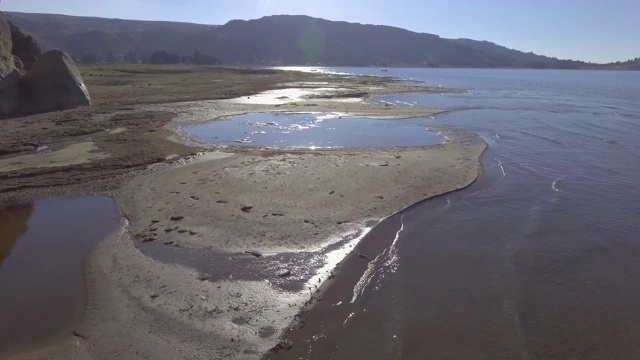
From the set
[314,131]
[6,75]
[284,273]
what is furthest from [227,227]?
[6,75]

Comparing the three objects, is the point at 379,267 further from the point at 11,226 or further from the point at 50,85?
the point at 50,85

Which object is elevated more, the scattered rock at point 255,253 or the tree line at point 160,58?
the scattered rock at point 255,253

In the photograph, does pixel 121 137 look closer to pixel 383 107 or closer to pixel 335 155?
pixel 335 155

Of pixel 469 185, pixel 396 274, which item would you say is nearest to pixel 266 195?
pixel 396 274

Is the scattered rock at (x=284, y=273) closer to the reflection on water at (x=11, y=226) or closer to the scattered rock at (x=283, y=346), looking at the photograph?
the scattered rock at (x=283, y=346)

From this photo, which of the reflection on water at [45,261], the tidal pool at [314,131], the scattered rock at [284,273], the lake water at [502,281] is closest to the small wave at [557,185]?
the lake water at [502,281]

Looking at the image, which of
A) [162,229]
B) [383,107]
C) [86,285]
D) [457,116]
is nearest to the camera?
[86,285]

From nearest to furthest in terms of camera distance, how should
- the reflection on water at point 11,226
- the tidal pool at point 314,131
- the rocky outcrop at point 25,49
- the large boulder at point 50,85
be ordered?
the reflection on water at point 11,226 < the tidal pool at point 314,131 < the large boulder at point 50,85 < the rocky outcrop at point 25,49
